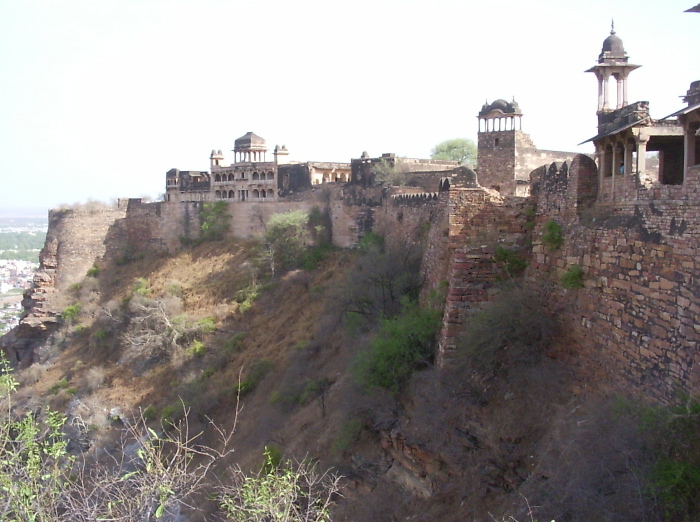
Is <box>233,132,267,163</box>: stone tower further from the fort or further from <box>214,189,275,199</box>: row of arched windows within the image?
the fort

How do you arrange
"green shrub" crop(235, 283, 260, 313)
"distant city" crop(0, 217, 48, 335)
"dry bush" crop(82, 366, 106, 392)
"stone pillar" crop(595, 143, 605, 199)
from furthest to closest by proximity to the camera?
"distant city" crop(0, 217, 48, 335)
"green shrub" crop(235, 283, 260, 313)
"dry bush" crop(82, 366, 106, 392)
"stone pillar" crop(595, 143, 605, 199)

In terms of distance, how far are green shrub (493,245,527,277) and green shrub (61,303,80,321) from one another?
2283cm

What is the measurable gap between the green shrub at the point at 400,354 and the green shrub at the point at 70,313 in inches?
801

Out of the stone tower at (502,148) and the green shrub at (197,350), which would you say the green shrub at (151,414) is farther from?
the stone tower at (502,148)

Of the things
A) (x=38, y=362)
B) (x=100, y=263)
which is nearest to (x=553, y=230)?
(x=38, y=362)

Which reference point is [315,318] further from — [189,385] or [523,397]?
[523,397]

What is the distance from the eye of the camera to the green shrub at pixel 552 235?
32.3 ft

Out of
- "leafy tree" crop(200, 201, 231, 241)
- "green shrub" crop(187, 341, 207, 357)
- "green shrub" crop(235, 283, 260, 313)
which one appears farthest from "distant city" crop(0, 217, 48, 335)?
"green shrub" crop(187, 341, 207, 357)

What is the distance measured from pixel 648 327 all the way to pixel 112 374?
20.2 metres

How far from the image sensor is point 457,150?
35938 millimetres

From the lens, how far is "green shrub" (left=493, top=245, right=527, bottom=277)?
1061cm

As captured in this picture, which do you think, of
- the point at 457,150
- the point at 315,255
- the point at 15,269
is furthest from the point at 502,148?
the point at 15,269

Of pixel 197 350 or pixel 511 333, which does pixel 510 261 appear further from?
pixel 197 350

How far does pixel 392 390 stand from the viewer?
1116 cm
